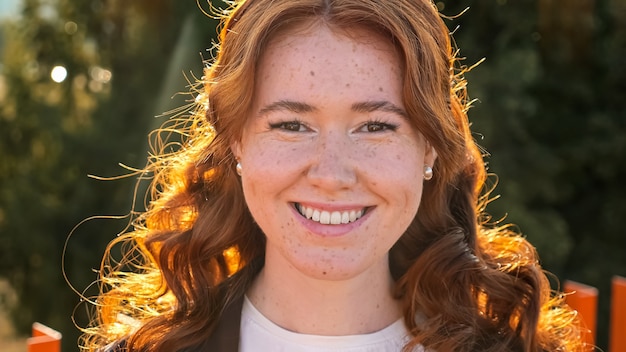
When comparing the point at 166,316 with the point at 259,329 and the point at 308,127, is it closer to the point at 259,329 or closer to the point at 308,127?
the point at 259,329

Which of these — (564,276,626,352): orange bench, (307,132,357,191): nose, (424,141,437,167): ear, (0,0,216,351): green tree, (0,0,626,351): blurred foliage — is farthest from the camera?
(0,0,216,351): green tree

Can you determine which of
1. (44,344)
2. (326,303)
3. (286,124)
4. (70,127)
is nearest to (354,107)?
(286,124)

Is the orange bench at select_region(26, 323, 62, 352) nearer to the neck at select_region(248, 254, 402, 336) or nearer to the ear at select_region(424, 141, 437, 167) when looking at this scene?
the neck at select_region(248, 254, 402, 336)

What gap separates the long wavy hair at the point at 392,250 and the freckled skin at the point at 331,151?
0.04 m

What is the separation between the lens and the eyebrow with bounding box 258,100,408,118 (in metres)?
1.66

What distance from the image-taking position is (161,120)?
723 centimetres

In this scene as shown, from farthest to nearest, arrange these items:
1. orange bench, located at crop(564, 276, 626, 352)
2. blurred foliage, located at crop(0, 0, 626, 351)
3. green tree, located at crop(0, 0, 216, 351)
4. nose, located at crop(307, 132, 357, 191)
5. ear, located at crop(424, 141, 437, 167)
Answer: green tree, located at crop(0, 0, 216, 351) → blurred foliage, located at crop(0, 0, 626, 351) → orange bench, located at crop(564, 276, 626, 352) → ear, located at crop(424, 141, 437, 167) → nose, located at crop(307, 132, 357, 191)

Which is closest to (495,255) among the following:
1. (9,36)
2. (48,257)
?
(48,257)

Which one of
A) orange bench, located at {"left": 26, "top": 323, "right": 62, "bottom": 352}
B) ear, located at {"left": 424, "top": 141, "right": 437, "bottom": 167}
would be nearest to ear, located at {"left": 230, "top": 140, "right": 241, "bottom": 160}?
ear, located at {"left": 424, "top": 141, "right": 437, "bottom": 167}

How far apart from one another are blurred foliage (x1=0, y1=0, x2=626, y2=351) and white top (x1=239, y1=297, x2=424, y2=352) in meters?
4.17

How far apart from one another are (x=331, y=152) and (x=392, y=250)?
521mm

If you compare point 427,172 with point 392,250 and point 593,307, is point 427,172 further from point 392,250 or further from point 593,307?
point 593,307

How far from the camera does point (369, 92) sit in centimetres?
167

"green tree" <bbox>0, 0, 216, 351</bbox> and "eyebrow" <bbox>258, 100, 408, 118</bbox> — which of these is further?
"green tree" <bbox>0, 0, 216, 351</bbox>
